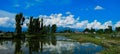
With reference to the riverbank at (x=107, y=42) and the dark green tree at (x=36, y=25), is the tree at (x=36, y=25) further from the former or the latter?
the riverbank at (x=107, y=42)

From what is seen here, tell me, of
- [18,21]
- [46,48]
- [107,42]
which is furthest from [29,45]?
[18,21]

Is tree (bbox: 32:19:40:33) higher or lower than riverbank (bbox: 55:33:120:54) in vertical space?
higher

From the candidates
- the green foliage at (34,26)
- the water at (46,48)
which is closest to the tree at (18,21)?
the green foliage at (34,26)

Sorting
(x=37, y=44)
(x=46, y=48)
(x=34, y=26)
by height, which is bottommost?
(x=46, y=48)

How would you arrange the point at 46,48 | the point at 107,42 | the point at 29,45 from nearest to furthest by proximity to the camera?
the point at 46,48, the point at 29,45, the point at 107,42

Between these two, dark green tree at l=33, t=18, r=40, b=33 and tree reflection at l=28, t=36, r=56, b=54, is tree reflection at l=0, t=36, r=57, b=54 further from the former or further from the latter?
dark green tree at l=33, t=18, r=40, b=33

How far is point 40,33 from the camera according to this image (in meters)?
142

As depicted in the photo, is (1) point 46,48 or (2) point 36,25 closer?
(1) point 46,48

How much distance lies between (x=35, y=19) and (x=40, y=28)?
6.35m

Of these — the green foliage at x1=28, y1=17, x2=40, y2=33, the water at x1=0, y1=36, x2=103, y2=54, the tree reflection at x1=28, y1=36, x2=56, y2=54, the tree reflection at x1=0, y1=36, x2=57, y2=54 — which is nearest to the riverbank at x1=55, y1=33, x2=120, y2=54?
the water at x1=0, y1=36, x2=103, y2=54

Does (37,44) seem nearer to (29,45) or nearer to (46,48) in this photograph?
(29,45)

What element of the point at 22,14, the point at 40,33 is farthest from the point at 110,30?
the point at 22,14

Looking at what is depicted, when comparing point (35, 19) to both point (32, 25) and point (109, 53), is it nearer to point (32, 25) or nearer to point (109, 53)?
point (32, 25)

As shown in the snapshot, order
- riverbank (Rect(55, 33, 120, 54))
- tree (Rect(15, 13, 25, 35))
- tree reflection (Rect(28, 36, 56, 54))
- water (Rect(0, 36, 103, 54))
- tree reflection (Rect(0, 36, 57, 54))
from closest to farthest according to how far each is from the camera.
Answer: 1. riverbank (Rect(55, 33, 120, 54))
2. water (Rect(0, 36, 103, 54))
3. tree reflection (Rect(0, 36, 57, 54))
4. tree reflection (Rect(28, 36, 56, 54))
5. tree (Rect(15, 13, 25, 35))
